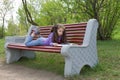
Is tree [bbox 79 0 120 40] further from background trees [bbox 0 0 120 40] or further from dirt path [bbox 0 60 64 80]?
dirt path [bbox 0 60 64 80]

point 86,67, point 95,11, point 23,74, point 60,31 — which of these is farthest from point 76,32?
point 95,11

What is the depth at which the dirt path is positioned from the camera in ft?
19.9

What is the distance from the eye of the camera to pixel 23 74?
650cm

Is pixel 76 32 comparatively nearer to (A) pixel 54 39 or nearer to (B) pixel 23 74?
(A) pixel 54 39

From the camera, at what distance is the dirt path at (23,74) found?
19.9 feet

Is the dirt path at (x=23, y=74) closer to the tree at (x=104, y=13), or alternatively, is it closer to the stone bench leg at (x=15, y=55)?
the stone bench leg at (x=15, y=55)

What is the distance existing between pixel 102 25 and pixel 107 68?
1040 cm

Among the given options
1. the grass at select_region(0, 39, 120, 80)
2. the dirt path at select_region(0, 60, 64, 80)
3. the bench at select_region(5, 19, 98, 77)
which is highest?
the bench at select_region(5, 19, 98, 77)

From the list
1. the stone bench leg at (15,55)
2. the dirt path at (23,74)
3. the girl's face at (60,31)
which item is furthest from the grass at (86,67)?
the girl's face at (60,31)

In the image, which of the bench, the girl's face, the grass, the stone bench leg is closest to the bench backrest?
the bench

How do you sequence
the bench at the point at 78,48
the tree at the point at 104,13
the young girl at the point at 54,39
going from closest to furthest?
the bench at the point at 78,48 < the young girl at the point at 54,39 < the tree at the point at 104,13

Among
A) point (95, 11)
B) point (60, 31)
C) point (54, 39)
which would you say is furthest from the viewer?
point (95, 11)

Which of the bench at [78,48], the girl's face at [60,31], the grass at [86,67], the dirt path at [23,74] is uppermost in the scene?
the girl's face at [60,31]

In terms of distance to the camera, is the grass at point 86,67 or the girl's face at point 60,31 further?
the girl's face at point 60,31
